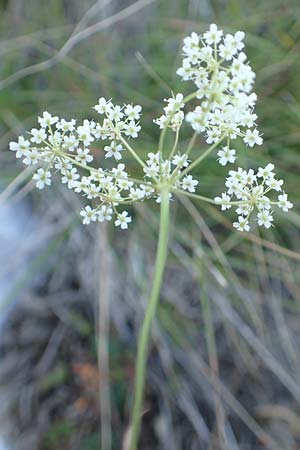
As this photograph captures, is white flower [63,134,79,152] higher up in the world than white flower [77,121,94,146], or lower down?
lower down

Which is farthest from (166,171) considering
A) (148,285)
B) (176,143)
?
(148,285)

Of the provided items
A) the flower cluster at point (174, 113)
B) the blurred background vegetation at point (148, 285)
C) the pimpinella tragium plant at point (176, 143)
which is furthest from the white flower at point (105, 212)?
the blurred background vegetation at point (148, 285)

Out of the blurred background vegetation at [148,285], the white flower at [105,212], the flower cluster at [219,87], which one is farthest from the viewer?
the blurred background vegetation at [148,285]

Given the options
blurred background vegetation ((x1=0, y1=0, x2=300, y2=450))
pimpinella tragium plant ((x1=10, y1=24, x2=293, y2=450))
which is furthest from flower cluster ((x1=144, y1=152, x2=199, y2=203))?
blurred background vegetation ((x1=0, y1=0, x2=300, y2=450))

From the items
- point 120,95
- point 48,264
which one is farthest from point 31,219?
point 120,95

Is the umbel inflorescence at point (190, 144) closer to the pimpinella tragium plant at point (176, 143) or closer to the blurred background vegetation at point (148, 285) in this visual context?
the pimpinella tragium plant at point (176, 143)

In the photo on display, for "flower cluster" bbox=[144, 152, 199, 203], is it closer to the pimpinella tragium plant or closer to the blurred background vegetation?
the pimpinella tragium plant

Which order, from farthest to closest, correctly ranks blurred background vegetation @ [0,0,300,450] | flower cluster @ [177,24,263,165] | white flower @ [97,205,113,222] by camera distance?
blurred background vegetation @ [0,0,300,450]
white flower @ [97,205,113,222]
flower cluster @ [177,24,263,165]

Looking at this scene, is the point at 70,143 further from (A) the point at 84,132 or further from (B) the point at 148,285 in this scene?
(B) the point at 148,285
